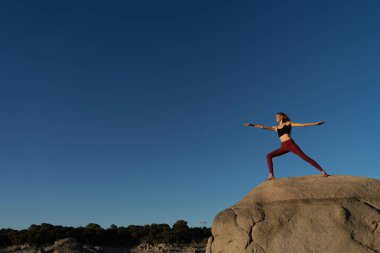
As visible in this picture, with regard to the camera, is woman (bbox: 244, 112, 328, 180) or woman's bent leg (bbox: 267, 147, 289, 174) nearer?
woman (bbox: 244, 112, 328, 180)

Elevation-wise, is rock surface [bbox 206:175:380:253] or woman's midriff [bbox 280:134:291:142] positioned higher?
woman's midriff [bbox 280:134:291:142]

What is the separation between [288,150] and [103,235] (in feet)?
106

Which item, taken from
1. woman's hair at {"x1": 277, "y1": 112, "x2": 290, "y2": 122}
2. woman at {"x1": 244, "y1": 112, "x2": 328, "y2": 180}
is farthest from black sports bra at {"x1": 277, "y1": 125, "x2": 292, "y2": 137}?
woman's hair at {"x1": 277, "y1": 112, "x2": 290, "y2": 122}

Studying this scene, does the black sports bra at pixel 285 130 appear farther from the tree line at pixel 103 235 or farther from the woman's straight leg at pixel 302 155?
the tree line at pixel 103 235

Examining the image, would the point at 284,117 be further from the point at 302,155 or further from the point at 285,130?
the point at 302,155

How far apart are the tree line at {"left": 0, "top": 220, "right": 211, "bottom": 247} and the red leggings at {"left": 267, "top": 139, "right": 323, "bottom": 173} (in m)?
29.2

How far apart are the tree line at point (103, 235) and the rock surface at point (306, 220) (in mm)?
29792

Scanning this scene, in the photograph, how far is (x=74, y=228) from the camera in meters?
43.2

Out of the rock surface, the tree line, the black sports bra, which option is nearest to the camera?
the rock surface

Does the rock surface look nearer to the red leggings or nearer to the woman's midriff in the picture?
the red leggings

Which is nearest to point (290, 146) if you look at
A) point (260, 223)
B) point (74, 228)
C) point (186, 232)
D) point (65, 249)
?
point (260, 223)

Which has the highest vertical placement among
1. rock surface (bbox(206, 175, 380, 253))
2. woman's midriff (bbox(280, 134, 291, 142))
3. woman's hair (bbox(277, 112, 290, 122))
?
woman's hair (bbox(277, 112, 290, 122))

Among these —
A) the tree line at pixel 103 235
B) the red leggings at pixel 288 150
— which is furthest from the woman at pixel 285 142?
the tree line at pixel 103 235

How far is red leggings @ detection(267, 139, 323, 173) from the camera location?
38.3 ft
